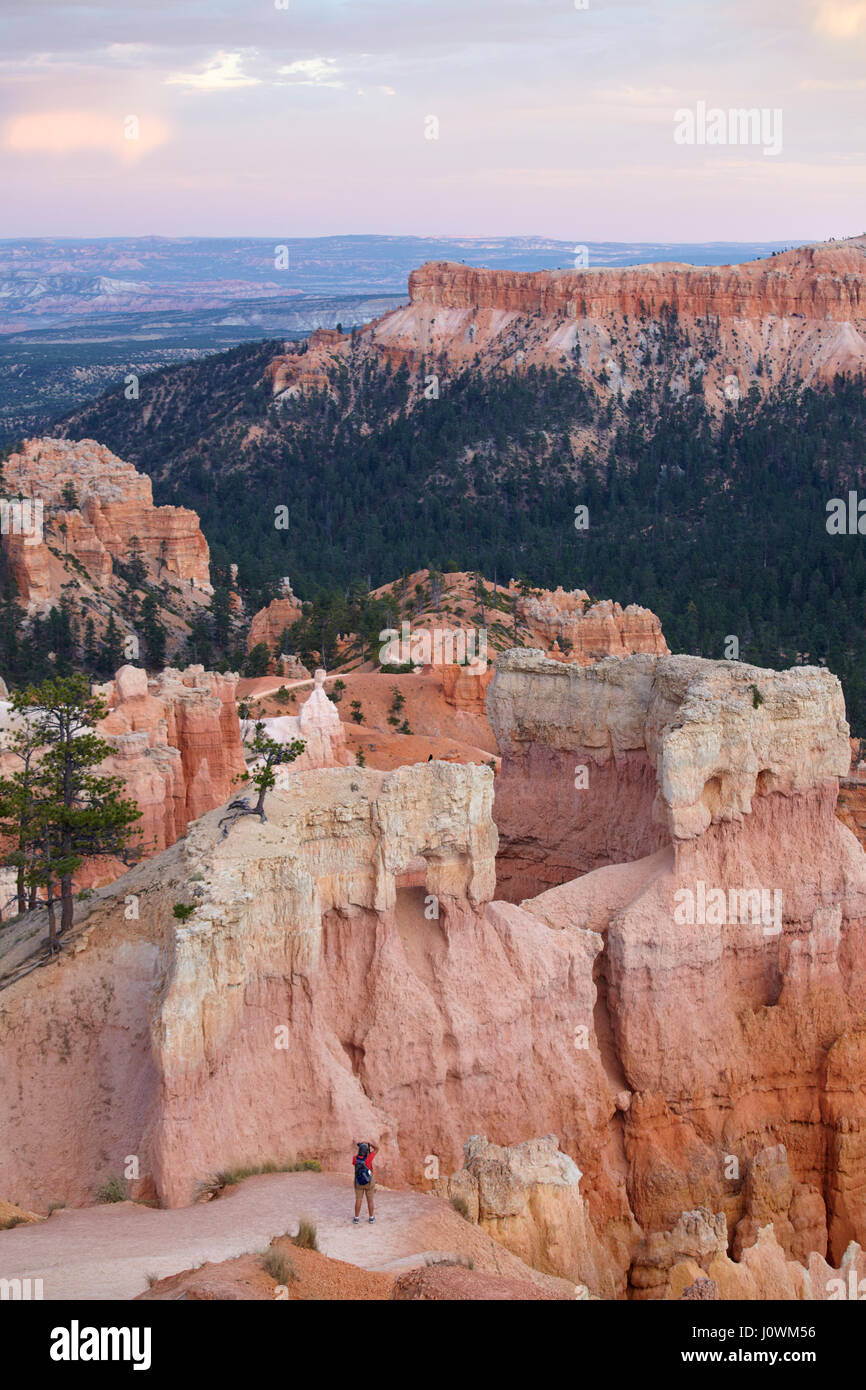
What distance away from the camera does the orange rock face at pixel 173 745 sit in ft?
107

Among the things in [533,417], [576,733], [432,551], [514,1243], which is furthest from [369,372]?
[514,1243]

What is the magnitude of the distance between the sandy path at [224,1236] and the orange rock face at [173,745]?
16.2 metres

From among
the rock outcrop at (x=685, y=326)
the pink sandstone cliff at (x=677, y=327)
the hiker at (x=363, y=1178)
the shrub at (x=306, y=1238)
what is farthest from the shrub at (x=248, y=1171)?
the rock outcrop at (x=685, y=326)

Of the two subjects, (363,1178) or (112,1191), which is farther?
(112,1191)

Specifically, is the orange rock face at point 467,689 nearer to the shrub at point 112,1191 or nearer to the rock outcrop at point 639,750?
the rock outcrop at point 639,750

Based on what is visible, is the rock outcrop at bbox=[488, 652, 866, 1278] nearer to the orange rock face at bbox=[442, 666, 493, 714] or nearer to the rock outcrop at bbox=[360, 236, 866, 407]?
the orange rock face at bbox=[442, 666, 493, 714]

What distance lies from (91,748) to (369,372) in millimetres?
134323

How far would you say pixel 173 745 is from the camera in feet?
120

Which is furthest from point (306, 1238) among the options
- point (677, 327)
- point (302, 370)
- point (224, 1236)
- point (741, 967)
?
point (302, 370)

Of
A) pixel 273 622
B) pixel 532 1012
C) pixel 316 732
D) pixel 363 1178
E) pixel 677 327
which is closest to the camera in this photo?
pixel 363 1178

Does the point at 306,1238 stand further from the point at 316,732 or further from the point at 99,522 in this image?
the point at 99,522

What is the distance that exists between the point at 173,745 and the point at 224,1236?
75.3 ft
